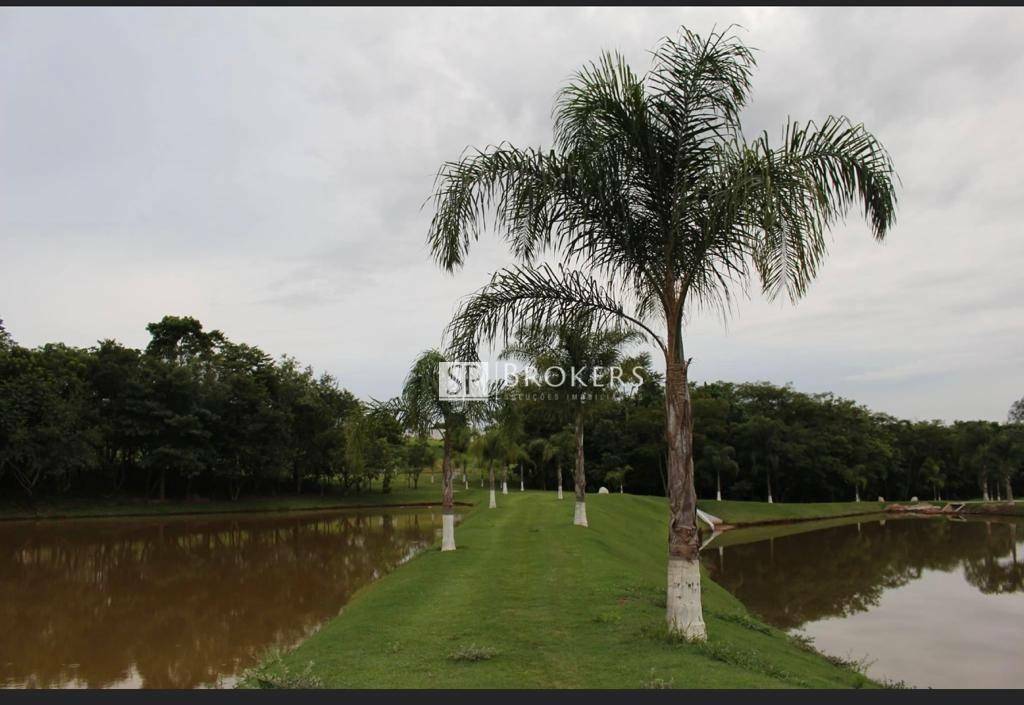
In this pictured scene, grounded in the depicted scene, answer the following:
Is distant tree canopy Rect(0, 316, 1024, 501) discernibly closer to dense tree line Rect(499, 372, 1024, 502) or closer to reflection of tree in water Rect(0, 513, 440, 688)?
dense tree line Rect(499, 372, 1024, 502)

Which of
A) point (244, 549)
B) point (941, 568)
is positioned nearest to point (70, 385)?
point (244, 549)

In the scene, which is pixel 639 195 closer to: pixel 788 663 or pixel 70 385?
pixel 788 663

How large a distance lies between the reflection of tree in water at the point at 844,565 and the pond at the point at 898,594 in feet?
0.13

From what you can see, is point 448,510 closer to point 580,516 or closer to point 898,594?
point 580,516

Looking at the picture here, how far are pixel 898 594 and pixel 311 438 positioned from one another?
42.8 m

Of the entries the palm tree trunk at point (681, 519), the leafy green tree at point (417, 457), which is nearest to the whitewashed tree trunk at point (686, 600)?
the palm tree trunk at point (681, 519)

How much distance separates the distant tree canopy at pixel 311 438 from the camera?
131ft

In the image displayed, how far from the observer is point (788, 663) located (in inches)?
373

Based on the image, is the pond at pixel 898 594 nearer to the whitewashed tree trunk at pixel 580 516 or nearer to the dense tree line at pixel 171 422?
the whitewashed tree trunk at pixel 580 516

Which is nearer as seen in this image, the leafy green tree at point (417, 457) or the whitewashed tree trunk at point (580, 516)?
the whitewashed tree trunk at point (580, 516)

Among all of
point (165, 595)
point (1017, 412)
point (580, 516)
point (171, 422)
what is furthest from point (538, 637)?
point (1017, 412)

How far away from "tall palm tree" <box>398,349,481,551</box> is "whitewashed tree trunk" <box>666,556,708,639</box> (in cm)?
1116

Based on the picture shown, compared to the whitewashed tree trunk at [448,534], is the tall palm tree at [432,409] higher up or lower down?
higher up

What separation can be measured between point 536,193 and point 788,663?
304 inches
